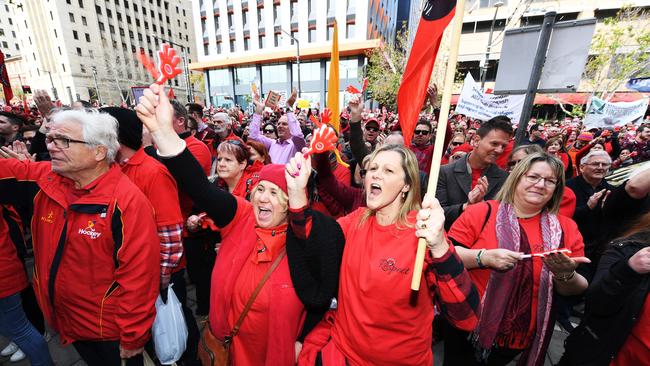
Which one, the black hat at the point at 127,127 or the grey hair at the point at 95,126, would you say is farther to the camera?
the black hat at the point at 127,127

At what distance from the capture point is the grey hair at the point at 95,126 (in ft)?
5.74

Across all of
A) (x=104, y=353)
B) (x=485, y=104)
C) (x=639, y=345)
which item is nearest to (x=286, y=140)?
(x=104, y=353)

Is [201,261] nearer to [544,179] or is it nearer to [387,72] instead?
[544,179]

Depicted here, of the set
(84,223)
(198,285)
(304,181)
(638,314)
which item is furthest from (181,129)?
(638,314)

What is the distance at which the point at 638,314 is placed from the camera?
5.40 feet

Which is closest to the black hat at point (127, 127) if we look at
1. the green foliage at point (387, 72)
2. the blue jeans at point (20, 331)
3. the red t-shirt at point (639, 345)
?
the blue jeans at point (20, 331)

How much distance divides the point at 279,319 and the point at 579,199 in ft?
12.0

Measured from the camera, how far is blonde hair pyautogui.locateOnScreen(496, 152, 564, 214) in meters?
1.95

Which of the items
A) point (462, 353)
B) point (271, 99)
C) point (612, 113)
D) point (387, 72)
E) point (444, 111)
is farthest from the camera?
point (387, 72)

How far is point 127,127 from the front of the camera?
2.18 metres

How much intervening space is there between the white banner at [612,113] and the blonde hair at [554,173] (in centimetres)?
736

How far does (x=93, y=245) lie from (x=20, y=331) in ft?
4.41

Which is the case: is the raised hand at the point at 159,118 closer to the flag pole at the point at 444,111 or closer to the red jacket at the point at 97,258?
the red jacket at the point at 97,258

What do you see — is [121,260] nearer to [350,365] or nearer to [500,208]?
[350,365]
